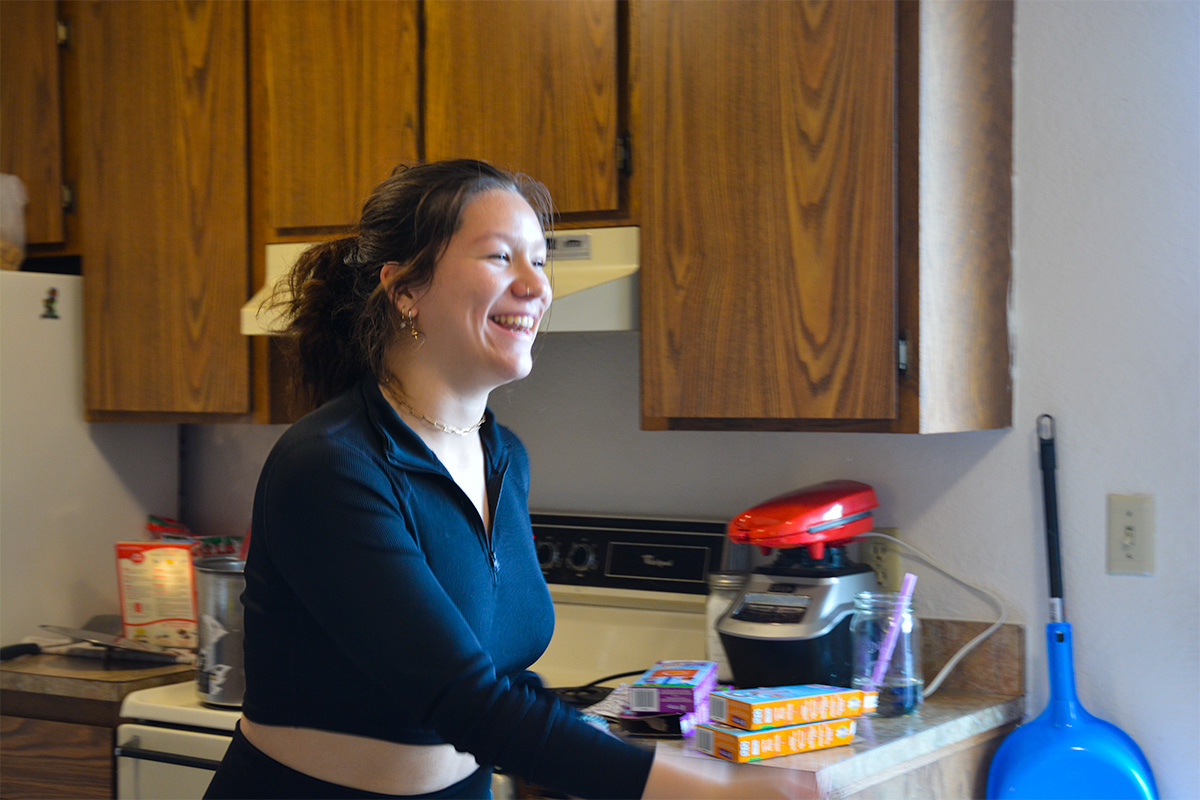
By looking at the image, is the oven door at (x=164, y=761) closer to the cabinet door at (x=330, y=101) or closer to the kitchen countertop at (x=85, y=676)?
the kitchen countertop at (x=85, y=676)

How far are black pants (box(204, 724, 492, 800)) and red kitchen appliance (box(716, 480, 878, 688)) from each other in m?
0.54

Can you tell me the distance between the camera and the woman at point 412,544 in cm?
90

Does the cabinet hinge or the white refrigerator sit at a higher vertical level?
the cabinet hinge

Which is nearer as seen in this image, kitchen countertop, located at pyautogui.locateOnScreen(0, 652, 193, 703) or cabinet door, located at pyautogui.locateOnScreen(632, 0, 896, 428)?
cabinet door, located at pyautogui.locateOnScreen(632, 0, 896, 428)

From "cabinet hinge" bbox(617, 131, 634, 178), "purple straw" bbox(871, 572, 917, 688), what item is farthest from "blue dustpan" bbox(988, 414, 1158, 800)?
"cabinet hinge" bbox(617, 131, 634, 178)

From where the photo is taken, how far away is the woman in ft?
2.94

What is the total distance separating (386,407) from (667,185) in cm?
72

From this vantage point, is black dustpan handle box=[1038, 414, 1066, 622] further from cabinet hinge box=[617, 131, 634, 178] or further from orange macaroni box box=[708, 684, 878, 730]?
cabinet hinge box=[617, 131, 634, 178]

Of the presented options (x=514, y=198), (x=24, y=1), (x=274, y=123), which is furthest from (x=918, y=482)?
(x=24, y=1)

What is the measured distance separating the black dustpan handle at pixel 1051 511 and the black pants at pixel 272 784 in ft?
3.25

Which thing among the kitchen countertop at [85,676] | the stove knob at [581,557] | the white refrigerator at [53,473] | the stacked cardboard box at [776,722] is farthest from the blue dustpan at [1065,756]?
the white refrigerator at [53,473]

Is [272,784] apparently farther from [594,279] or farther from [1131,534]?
[1131,534]

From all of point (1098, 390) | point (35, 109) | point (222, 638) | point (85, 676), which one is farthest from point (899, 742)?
point (35, 109)

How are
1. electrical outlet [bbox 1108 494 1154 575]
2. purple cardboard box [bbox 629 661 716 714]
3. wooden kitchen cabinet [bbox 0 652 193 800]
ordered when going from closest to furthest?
purple cardboard box [bbox 629 661 716 714] → electrical outlet [bbox 1108 494 1154 575] → wooden kitchen cabinet [bbox 0 652 193 800]
